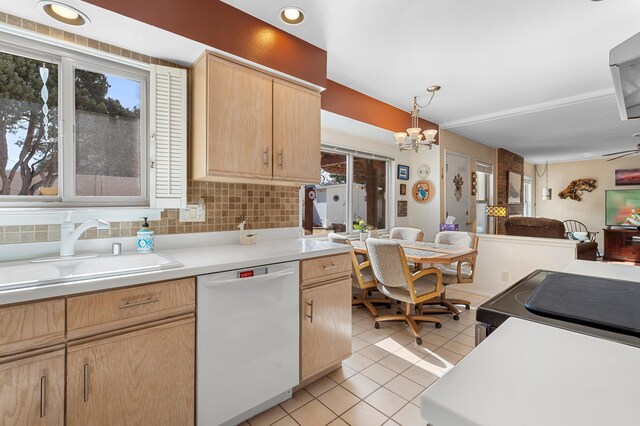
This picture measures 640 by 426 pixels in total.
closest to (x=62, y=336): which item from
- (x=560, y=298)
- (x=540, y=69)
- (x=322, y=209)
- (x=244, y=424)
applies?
(x=244, y=424)

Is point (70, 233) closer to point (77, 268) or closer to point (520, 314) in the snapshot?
point (77, 268)

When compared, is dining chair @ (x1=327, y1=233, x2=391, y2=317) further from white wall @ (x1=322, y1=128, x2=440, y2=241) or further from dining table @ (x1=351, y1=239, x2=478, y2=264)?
white wall @ (x1=322, y1=128, x2=440, y2=241)

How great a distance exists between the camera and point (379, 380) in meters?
2.00

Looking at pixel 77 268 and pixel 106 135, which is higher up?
pixel 106 135

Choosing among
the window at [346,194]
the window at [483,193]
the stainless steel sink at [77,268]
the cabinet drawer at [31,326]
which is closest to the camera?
the cabinet drawer at [31,326]

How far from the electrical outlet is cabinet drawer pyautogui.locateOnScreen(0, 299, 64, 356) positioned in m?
0.92

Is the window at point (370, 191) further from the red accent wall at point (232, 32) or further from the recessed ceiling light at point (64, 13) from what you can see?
the recessed ceiling light at point (64, 13)

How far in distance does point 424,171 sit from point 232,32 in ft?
11.4

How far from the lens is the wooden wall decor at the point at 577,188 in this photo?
732 cm

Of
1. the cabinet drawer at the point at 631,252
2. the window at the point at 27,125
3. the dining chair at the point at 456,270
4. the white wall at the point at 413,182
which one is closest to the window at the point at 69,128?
the window at the point at 27,125

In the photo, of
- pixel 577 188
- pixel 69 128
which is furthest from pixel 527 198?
pixel 69 128

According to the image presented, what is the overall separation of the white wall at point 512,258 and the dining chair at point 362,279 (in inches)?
56.1

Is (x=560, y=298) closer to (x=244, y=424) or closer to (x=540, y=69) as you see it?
(x=244, y=424)

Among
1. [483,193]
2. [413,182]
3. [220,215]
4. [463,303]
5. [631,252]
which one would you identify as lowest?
[463,303]
